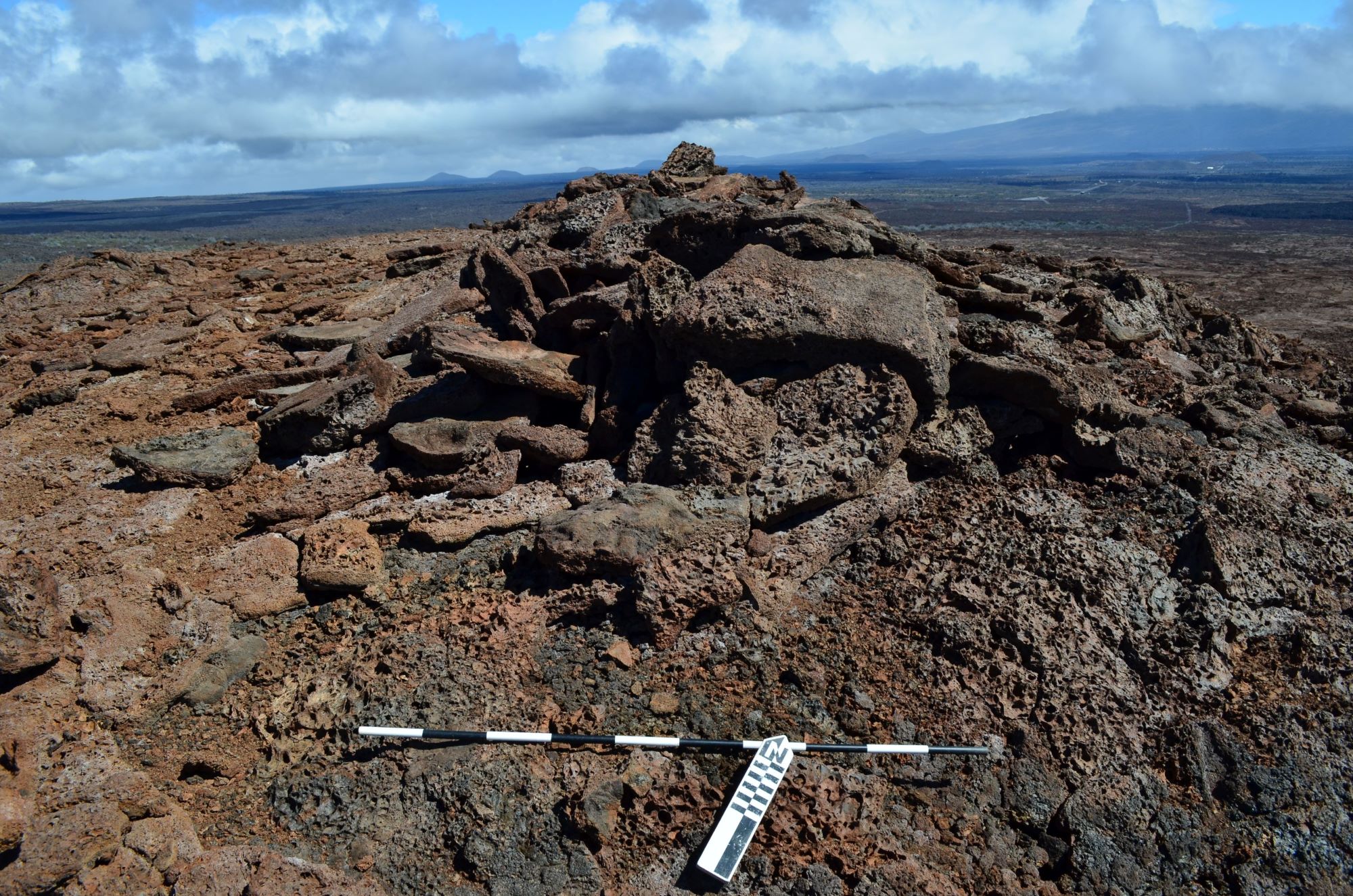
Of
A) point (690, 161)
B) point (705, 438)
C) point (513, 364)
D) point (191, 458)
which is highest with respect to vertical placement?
point (690, 161)

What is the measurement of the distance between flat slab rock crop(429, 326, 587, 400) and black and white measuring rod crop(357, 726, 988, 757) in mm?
2537

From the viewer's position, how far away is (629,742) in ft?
12.1

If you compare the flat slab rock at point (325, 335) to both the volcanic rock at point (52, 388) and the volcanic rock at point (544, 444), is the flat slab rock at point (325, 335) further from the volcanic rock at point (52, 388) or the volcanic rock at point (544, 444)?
the volcanic rock at point (544, 444)

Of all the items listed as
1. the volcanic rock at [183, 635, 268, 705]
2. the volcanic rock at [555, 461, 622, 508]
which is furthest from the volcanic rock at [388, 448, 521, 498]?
the volcanic rock at [183, 635, 268, 705]

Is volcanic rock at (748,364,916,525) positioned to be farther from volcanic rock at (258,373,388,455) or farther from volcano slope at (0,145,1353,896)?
volcanic rock at (258,373,388,455)

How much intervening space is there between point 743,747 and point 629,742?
1.65 feet

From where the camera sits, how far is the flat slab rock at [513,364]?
220 inches

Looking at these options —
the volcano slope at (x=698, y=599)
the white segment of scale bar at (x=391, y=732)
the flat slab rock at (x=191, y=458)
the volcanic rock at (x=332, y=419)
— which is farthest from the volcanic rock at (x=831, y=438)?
the flat slab rock at (x=191, y=458)

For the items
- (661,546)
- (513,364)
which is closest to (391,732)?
(661,546)

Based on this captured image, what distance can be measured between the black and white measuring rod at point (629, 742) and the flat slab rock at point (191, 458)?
9.07 feet

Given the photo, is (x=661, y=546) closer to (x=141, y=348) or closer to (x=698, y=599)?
(x=698, y=599)

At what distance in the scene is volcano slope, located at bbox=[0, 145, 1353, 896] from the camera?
3.48 metres

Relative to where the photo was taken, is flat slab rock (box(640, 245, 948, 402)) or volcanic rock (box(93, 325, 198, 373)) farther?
volcanic rock (box(93, 325, 198, 373))

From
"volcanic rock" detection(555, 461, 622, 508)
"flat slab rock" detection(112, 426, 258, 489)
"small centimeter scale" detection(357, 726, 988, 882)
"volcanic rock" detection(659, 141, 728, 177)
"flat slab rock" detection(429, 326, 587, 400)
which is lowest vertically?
"small centimeter scale" detection(357, 726, 988, 882)
